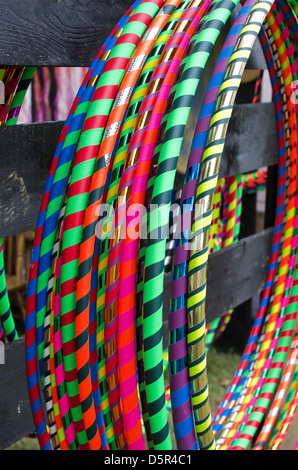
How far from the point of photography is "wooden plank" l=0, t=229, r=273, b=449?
854 millimetres

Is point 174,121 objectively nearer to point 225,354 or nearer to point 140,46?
point 140,46

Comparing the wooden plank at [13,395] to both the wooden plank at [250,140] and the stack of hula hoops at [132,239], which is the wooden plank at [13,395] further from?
the wooden plank at [250,140]

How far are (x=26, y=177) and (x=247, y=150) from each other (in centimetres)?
70

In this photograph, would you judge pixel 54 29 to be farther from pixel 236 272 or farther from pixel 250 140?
pixel 236 272

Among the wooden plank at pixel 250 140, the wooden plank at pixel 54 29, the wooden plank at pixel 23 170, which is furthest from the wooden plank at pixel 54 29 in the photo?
the wooden plank at pixel 250 140

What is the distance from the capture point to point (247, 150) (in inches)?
51.5

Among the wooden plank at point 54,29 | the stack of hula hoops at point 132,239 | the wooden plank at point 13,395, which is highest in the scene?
the wooden plank at point 54,29

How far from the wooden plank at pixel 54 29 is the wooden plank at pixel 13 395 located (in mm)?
459

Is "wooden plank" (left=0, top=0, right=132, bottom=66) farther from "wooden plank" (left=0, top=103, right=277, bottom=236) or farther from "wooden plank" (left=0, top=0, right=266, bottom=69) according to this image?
"wooden plank" (left=0, top=103, right=277, bottom=236)

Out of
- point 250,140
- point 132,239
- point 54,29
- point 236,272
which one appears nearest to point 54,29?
point 54,29

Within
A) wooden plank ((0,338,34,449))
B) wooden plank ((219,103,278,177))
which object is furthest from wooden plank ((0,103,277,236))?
wooden plank ((219,103,278,177))

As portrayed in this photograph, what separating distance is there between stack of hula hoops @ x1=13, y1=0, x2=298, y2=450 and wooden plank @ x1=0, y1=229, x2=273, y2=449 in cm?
14

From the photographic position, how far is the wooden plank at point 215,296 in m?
0.85
